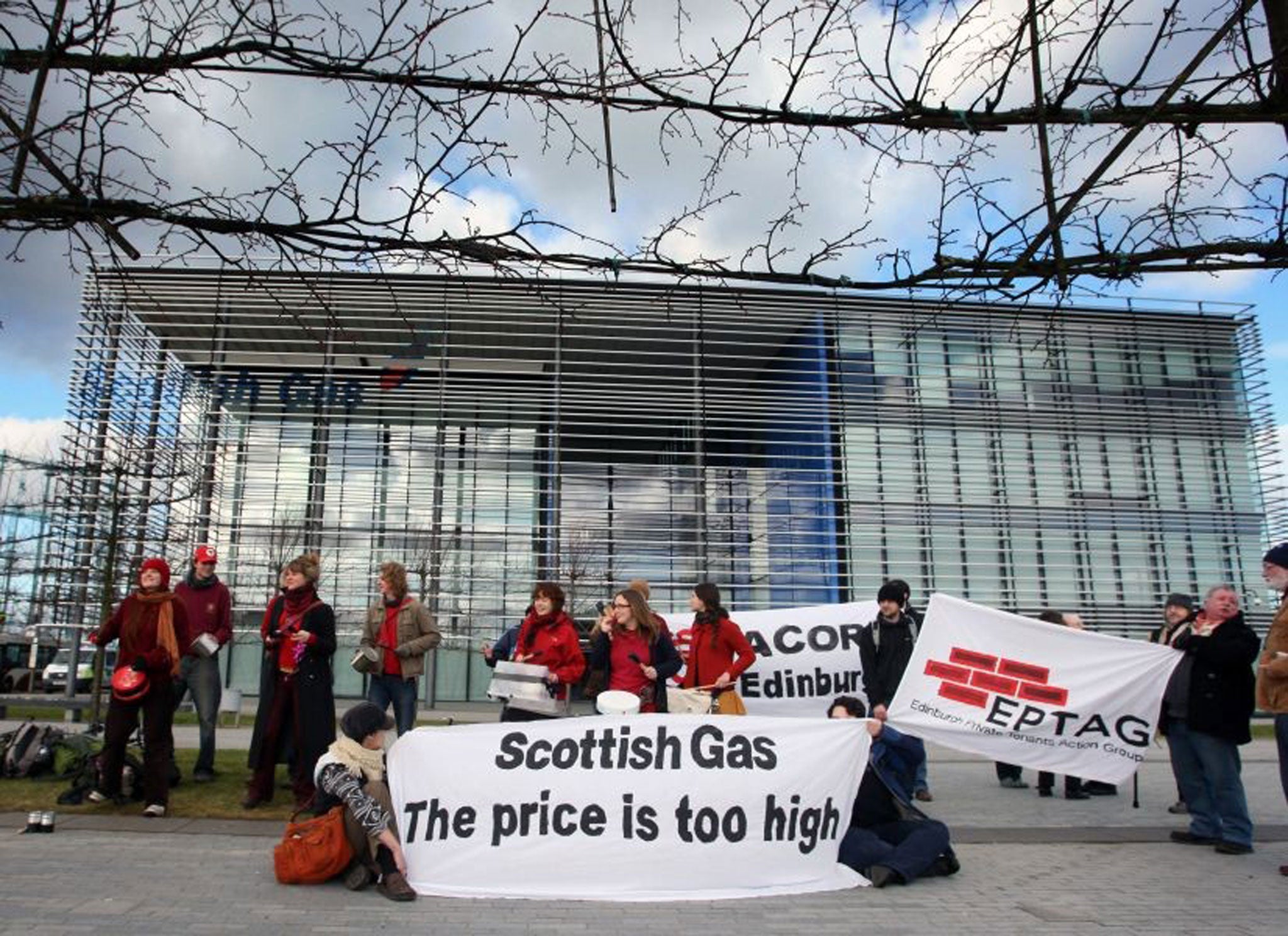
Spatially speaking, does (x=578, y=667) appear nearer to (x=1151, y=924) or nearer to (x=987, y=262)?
(x=1151, y=924)

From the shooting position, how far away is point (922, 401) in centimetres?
2595

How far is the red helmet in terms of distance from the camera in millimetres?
7832

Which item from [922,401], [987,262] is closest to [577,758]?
[987,262]

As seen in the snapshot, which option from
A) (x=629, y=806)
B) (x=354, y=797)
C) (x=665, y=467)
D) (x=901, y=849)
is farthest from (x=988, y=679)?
(x=665, y=467)

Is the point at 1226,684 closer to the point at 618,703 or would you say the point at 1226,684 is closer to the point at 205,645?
the point at 618,703

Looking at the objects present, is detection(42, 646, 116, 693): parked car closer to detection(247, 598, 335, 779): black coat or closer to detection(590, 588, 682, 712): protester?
detection(247, 598, 335, 779): black coat

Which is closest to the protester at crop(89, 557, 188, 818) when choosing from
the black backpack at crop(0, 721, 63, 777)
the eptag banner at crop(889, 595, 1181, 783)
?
the black backpack at crop(0, 721, 63, 777)

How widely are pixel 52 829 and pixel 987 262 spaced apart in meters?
7.37

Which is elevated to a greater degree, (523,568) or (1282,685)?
(523,568)

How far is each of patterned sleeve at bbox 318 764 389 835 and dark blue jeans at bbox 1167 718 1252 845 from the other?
5.90 meters

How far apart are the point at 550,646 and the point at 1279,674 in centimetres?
527

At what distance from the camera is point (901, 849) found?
6527mm

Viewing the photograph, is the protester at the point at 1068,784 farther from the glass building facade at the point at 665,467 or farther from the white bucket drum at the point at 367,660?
the glass building facade at the point at 665,467

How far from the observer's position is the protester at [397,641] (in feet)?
30.3
